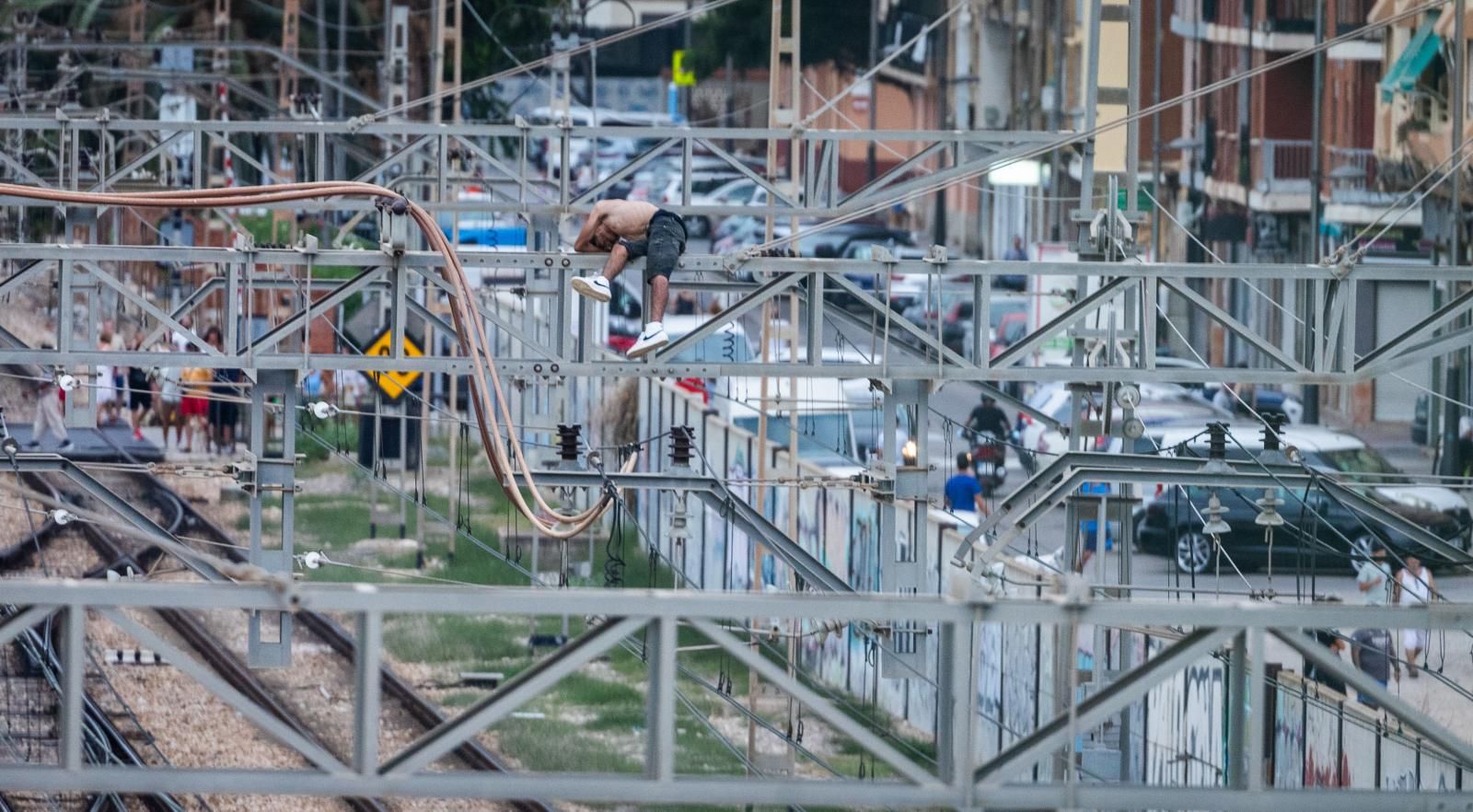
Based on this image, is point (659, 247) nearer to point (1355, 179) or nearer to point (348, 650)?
point (348, 650)

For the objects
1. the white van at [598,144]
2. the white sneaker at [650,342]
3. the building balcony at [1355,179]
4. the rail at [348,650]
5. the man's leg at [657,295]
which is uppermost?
the white van at [598,144]

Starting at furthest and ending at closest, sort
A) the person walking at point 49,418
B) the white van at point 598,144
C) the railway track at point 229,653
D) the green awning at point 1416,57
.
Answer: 1. the white van at point 598,144
2. the green awning at point 1416,57
3. the person walking at point 49,418
4. the railway track at point 229,653

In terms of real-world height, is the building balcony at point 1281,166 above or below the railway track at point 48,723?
above

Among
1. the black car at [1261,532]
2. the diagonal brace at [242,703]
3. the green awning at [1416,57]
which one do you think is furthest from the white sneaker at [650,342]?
the green awning at [1416,57]

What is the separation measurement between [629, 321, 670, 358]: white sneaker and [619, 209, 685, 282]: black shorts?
0.32m

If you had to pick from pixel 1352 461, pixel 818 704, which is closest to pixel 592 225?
pixel 818 704

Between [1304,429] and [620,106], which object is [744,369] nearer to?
[1304,429]

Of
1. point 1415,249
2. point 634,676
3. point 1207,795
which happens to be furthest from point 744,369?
point 1415,249

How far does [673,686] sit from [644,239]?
552 centimetres

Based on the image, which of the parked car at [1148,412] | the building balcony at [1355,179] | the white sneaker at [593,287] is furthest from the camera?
the building balcony at [1355,179]

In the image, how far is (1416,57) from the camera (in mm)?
32844

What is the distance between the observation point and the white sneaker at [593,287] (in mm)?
12727

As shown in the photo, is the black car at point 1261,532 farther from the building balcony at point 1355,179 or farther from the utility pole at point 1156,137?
the utility pole at point 1156,137

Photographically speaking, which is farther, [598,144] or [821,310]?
[598,144]
